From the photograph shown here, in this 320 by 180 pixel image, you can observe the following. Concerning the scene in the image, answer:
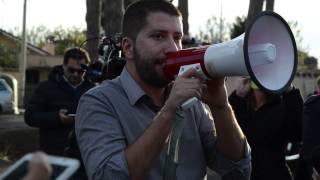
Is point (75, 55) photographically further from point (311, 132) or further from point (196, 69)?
point (196, 69)

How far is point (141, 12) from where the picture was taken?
2.52m

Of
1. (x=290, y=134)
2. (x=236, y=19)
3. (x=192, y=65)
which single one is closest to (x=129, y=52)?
(x=192, y=65)

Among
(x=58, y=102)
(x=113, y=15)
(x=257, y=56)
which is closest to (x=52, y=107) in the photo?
(x=58, y=102)

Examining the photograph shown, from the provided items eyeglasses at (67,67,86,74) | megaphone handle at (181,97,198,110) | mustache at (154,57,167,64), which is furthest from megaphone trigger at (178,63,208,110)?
eyeglasses at (67,67,86,74)

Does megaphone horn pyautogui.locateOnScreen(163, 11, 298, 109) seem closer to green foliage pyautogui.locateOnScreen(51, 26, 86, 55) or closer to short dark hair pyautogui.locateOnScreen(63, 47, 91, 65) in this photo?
short dark hair pyautogui.locateOnScreen(63, 47, 91, 65)

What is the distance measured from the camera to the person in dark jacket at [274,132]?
442 centimetres

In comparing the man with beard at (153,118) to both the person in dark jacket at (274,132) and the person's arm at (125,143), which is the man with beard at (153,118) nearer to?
the person's arm at (125,143)

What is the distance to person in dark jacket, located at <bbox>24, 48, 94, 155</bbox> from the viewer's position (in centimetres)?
481

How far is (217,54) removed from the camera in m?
2.28

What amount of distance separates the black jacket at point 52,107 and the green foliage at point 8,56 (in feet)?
129

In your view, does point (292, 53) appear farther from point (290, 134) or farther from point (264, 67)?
point (290, 134)

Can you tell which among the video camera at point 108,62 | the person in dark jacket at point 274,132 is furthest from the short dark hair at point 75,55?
the person in dark jacket at point 274,132

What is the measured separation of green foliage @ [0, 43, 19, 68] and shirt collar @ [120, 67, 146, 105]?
42013 millimetres

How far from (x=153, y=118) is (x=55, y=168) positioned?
3.74 feet
